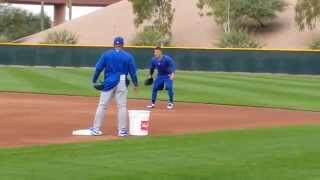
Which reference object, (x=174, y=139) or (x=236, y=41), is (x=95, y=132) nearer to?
(x=174, y=139)

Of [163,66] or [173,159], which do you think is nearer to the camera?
[173,159]

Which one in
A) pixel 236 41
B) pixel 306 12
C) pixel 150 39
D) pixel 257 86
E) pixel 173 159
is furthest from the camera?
pixel 306 12

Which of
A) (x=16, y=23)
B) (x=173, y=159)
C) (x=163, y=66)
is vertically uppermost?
(x=16, y=23)

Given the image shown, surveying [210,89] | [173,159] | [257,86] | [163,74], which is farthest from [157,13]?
[173,159]

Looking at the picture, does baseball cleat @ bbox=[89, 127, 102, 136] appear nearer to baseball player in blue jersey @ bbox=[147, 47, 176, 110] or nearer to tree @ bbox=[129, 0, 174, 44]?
baseball player in blue jersey @ bbox=[147, 47, 176, 110]

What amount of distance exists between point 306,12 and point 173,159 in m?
50.6

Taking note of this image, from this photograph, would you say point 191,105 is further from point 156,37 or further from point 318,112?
point 156,37

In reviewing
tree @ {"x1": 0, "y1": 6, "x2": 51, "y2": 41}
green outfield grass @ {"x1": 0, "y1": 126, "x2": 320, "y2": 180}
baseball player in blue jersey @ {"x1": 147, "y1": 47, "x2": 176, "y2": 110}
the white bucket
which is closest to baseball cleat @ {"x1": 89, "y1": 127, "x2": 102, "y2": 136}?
the white bucket

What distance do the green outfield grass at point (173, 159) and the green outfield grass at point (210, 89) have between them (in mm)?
9563

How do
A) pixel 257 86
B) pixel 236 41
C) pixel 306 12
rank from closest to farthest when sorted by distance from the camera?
pixel 257 86 < pixel 236 41 < pixel 306 12

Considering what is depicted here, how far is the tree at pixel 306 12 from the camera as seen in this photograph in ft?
192

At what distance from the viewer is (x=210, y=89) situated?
95.6 feet

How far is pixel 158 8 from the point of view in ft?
214

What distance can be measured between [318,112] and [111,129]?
7207mm
